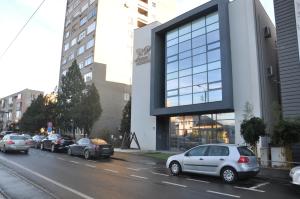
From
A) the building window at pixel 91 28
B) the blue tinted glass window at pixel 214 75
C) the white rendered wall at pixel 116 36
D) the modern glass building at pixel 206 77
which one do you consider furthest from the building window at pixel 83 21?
the blue tinted glass window at pixel 214 75

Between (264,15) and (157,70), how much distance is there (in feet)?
40.0

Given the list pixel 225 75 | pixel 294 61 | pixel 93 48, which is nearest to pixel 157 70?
pixel 225 75

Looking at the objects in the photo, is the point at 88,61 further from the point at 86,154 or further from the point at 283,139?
the point at 283,139

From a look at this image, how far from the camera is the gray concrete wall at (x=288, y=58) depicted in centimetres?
1884

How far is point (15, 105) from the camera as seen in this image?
4018 inches

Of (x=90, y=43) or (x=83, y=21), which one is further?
(x=83, y=21)

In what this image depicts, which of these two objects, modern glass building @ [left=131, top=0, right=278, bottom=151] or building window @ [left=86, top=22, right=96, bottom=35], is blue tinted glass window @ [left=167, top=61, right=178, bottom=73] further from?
building window @ [left=86, top=22, right=96, bottom=35]

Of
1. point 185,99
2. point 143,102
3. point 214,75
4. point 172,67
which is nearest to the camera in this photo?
point 214,75

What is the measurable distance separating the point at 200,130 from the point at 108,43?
28.0 metres

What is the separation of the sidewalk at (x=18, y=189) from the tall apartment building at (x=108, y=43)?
35575 mm

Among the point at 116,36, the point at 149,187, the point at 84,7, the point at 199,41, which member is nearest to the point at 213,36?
the point at 199,41

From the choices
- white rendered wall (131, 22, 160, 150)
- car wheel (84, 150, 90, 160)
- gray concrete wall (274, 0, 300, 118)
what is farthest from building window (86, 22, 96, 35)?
gray concrete wall (274, 0, 300, 118)

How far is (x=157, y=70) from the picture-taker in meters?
33.1

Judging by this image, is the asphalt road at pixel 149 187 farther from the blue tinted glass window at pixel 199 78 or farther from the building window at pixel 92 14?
the building window at pixel 92 14
